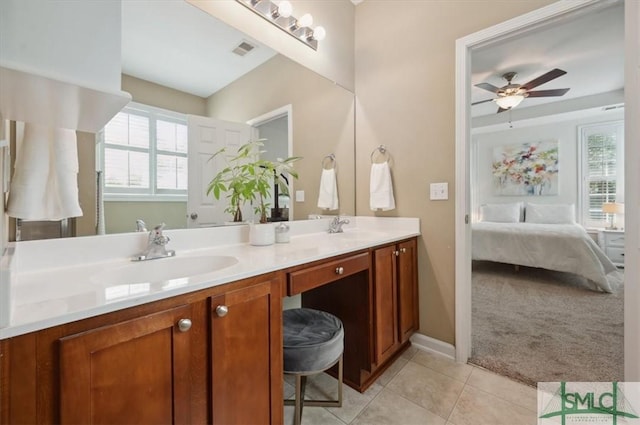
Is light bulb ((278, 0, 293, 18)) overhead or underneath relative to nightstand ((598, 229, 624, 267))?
overhead

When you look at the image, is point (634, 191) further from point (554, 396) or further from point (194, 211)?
point (194, 211)

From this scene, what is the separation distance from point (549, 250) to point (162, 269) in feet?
13.4

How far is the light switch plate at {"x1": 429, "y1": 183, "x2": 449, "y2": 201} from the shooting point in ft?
5.88

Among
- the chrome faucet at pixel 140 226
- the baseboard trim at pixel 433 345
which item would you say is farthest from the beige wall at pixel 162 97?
the baseboard trim at pixel 433 345

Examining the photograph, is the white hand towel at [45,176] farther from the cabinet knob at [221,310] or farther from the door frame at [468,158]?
the door frame at [468,158]

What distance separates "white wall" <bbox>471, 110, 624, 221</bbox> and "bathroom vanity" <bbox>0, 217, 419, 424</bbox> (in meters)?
5.22

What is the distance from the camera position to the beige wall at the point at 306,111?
1.55 m

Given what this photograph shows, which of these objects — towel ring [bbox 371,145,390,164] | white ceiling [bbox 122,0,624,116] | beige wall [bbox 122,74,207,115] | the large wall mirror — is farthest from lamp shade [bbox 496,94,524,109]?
beige wall [bbox 122,74,207,115]

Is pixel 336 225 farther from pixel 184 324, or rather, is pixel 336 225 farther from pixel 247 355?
pixel 184 324

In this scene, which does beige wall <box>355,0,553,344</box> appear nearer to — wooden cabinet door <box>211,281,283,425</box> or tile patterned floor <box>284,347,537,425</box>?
tile patterned floor <box>284,347,537,425</box>

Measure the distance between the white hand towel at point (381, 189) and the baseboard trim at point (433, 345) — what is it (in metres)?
0.92

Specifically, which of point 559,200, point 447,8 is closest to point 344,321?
point 447,8

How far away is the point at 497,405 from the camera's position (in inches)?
53.5

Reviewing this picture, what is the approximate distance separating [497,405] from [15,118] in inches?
85.8
